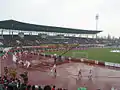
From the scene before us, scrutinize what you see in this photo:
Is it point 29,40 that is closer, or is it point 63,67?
point 63,67

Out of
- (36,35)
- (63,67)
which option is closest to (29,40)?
(36,35)

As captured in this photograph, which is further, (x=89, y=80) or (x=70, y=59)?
(x=70, y=59)

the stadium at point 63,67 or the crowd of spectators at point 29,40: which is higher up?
the crowd of spectators at point 29,40

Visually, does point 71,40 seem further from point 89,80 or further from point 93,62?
point 89,80

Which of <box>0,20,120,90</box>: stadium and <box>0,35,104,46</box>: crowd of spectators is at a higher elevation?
<box>0,35,104,46</box>: crowd of spectators

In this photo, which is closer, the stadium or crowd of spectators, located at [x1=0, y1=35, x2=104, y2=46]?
the stadium

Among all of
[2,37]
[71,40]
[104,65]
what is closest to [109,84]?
[104,65]

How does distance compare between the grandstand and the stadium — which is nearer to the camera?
the stadium

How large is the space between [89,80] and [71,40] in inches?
2856

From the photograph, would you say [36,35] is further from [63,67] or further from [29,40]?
[63,67]

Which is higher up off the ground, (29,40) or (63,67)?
(29,40)

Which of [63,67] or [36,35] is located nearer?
[63,67]

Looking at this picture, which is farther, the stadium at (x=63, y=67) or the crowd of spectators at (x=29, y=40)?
the crowd of spectators at (x=29, y=40)

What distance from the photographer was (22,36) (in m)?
73.1
